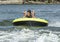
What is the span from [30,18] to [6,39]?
23.9 feet

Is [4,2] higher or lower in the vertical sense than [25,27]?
lower

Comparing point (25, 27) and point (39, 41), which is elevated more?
point (39, 41)


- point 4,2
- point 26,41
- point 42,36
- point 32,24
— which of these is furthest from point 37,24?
point 4,2

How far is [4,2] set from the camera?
120250 millimetres

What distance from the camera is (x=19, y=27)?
2844 cm

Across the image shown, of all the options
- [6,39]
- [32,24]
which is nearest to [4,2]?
[32,24]

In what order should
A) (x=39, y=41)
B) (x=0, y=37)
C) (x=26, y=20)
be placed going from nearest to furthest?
(x=39, y=41) < (x=0, y=37) < (x=26, y=20)

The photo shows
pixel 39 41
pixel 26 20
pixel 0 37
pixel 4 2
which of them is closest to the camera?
pixel 39 41

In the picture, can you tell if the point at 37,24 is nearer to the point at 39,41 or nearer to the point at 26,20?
the point at 26,20

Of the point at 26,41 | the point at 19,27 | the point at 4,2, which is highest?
the point at 26,41

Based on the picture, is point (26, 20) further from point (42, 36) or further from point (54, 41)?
point (54, 41)

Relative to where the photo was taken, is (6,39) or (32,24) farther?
(32,24)

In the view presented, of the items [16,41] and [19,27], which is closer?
[16,41]

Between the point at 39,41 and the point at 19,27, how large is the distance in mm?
8220
